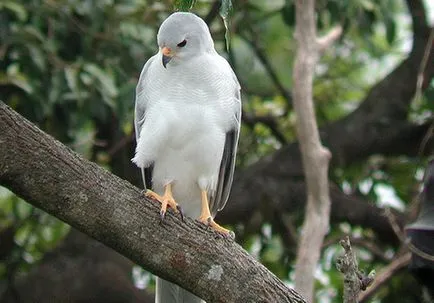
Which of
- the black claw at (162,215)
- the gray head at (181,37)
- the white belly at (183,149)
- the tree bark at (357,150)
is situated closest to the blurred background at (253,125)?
the tree bark at (357,150)

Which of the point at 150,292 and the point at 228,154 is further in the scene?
the point at 150,292

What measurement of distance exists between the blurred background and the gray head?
137cm

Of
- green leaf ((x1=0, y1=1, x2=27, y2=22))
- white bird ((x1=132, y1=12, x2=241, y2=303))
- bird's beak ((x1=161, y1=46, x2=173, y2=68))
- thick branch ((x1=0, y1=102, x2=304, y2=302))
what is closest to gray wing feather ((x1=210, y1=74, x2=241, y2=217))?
white bird ((x1=132, y1=12, x2=241, y2=303))

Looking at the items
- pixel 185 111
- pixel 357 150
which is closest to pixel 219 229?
pixel 185 111

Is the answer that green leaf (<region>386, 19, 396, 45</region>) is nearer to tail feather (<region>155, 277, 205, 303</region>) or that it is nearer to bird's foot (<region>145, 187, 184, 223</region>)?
tail feather (<region>155, 277, 205, 303</region>)

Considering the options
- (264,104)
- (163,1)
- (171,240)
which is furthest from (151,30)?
(171,240)

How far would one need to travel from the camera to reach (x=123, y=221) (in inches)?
153

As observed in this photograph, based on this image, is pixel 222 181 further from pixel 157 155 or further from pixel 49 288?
pixel 49 288

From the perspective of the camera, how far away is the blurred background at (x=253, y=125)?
6094 millimetres

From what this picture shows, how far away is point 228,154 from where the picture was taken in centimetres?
503

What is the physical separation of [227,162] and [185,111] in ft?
1.72

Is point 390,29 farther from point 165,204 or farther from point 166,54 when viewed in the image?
point 165,204

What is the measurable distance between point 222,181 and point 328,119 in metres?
2.73

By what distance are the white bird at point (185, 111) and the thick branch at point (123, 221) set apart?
1.53ft
